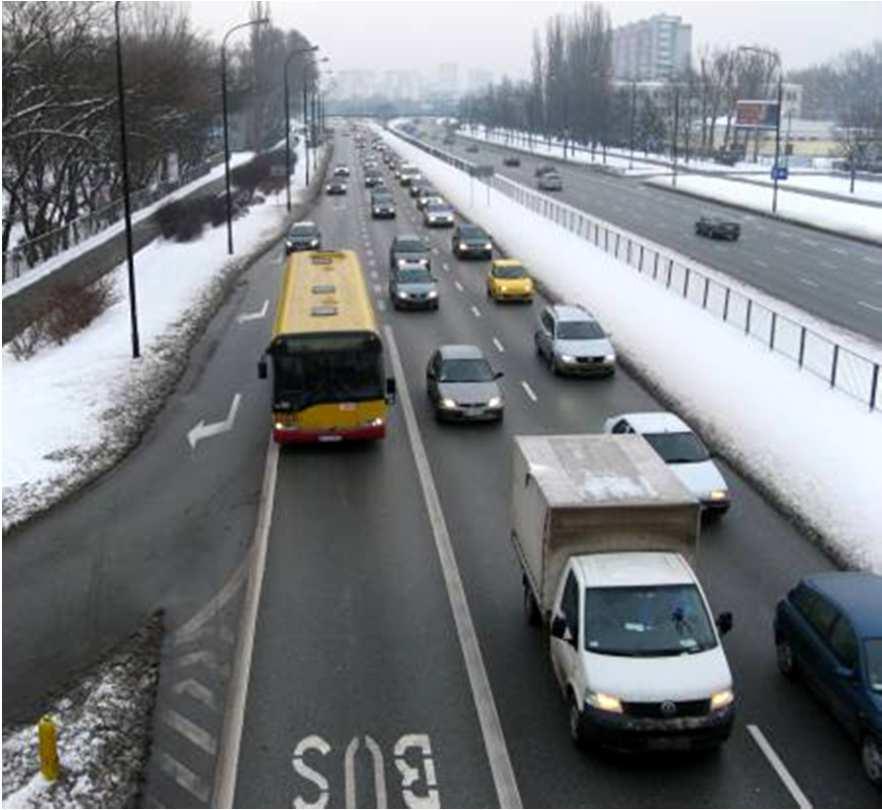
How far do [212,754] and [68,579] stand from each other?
548 centimetres

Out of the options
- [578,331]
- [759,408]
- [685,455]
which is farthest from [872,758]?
[578,331]

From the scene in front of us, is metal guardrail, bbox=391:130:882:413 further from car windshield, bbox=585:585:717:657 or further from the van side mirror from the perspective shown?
car windshield, bbox=585:585:717:657

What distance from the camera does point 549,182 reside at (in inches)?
A: 3418

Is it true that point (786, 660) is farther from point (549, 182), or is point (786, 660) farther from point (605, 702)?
point (549, 182)

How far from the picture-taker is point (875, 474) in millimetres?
19141

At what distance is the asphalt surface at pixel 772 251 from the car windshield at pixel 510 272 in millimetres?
8397

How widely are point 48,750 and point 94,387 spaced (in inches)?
662

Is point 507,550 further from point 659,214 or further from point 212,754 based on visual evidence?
point 659,214

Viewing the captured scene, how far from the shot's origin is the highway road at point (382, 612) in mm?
11078

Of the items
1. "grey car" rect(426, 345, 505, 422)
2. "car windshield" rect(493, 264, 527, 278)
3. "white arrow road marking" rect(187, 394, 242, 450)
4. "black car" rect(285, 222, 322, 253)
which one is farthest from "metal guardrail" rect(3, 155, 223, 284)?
"grey car" rect(426, 345, 505, 422)

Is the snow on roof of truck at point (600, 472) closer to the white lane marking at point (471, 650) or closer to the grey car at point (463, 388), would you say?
the white lane marking at point (471, 650)

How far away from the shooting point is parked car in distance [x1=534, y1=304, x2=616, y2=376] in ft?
91.5

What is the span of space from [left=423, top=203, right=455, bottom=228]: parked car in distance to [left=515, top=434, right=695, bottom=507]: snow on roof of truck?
49.5 metres

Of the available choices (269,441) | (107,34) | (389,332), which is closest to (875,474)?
(269,441)
